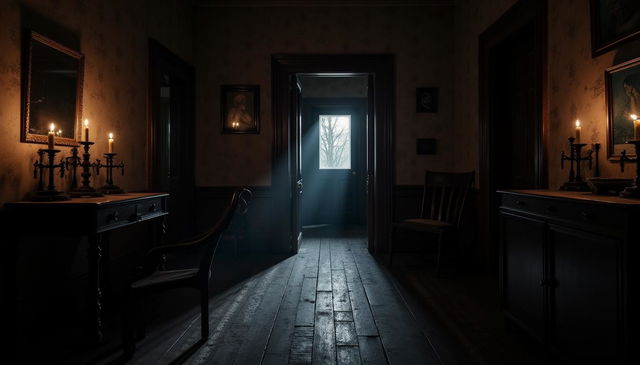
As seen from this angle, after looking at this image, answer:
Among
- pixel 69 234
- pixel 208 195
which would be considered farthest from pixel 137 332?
pixel 208 195

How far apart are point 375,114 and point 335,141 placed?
3.34 meters

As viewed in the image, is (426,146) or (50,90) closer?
(50,90)

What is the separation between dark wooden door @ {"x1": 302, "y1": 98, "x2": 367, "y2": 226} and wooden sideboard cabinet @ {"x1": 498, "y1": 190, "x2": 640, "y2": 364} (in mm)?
5870

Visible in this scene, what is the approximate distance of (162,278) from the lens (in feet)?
7.79

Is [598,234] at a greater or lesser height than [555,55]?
lesser

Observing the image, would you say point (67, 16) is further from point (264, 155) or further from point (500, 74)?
point (500, 74)

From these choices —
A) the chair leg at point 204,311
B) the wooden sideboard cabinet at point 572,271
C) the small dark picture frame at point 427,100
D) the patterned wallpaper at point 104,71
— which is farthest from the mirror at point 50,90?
the small dark picture frame at point 427,100

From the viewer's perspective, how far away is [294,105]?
5.53 m

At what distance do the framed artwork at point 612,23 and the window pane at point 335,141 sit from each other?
6025 mm

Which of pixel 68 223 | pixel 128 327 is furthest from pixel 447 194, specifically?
pixel 68 223

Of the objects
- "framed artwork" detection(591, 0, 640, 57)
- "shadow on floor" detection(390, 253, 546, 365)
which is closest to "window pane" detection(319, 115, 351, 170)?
"shadow on floor" detection(390, 253, 546, 365)

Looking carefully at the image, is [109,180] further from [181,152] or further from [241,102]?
[241,102]

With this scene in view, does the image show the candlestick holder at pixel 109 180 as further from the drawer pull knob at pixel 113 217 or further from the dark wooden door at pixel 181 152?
the dark wooden door at pixel 181 152

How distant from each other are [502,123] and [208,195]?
3.47 meters
